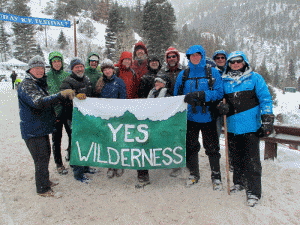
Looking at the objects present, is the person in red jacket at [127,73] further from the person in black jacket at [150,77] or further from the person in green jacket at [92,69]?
the person in green jacket at [92,69]

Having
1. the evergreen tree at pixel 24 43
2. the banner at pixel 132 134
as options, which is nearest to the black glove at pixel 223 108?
the banner at pixel 132 134

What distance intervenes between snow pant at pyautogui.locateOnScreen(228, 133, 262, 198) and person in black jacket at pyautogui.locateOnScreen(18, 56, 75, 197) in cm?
255

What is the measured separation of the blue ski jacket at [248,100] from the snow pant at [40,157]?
110 inches

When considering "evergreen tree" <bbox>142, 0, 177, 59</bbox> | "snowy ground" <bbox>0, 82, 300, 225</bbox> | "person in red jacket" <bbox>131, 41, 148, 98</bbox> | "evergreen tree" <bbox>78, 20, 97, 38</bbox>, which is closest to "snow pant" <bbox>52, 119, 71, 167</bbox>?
"snowy ground" <bbox>0, 82, 300, 225</bbox>

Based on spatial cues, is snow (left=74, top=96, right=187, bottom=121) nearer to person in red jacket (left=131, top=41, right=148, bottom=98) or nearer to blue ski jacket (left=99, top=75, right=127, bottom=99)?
blue ski jacket (left=99, top=75, right=127, bottom=99)

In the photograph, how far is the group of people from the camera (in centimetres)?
289

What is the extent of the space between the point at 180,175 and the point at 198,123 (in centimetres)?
117

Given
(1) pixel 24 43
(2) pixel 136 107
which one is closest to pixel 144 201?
(2) pixel 136 107

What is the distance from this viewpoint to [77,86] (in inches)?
136

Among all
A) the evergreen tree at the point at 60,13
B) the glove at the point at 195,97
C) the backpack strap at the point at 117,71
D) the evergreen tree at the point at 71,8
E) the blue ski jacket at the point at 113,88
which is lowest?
the glove at the point at 195,97

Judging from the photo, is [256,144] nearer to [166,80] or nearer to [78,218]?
[166,80]

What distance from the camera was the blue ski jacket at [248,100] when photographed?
283 centimetres

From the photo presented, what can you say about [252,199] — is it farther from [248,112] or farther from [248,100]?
[248,100]

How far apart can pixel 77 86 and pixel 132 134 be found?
1.21 meters
